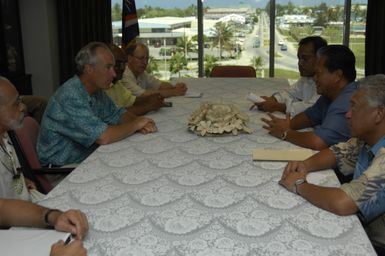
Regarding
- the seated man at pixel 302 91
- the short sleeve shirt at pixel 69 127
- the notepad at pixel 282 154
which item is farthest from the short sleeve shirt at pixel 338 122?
the short sleeve shirt at pixel 69 127

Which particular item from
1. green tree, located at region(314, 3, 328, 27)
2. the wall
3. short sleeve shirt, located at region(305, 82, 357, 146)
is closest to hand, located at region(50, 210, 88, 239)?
short sleeve shirt, located at region(305, 82, 357, 146)

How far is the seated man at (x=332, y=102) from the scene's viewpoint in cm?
193

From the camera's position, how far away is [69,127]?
220 cm

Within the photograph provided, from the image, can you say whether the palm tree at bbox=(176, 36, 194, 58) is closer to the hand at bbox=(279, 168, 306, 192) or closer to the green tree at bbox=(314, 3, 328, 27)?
the green tree at bbox=(314, 3, 328, 27)

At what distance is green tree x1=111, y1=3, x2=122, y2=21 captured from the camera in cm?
568

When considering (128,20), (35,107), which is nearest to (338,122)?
(35,107)

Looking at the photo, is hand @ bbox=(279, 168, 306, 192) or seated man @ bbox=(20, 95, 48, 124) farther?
seated man @ bbox=(20, 95, 48, 124)

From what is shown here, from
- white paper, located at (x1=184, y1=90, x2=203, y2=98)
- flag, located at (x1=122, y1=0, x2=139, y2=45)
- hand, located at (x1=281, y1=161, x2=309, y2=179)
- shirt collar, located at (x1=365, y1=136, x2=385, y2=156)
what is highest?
flag, located at (x1=122, y1=0, x2=139, y2=45)

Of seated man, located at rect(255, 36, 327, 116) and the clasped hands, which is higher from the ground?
seated man, located at rect(255, 36, 327, 116)

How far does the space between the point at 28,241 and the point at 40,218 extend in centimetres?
12

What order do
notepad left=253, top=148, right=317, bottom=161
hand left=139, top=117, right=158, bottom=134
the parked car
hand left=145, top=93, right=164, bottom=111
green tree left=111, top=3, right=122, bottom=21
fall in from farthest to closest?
the parked car, green tree left=111, top=3, right=122, bottom=21, hand left=145, top=93, right=164, bottom=111, hand left=139, top=117, right=158, bottom=134, notepad left=253, top=148, right=317, bottom=161

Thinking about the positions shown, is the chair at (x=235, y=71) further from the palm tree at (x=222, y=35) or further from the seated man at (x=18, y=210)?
the seated man at (x=18, y=210)

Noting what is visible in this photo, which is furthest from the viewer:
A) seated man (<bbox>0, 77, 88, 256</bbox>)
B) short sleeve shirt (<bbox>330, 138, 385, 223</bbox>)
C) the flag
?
the flag

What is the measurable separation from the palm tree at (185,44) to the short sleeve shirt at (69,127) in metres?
3.64
